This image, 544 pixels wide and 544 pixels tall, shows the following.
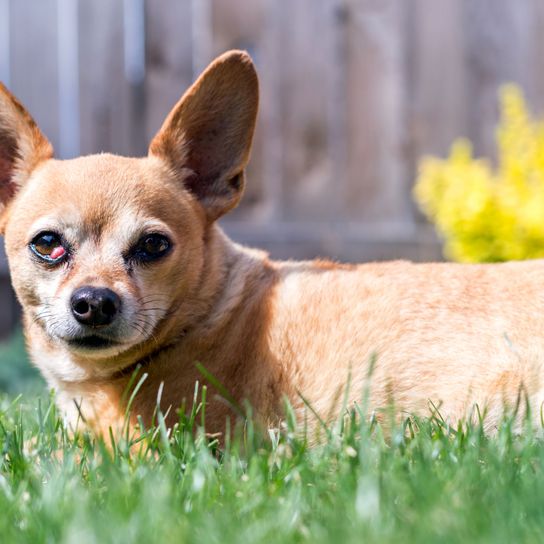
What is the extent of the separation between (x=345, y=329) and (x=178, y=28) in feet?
10.6

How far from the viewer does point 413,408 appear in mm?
2379

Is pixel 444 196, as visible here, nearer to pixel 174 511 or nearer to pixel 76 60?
pixel 76 60

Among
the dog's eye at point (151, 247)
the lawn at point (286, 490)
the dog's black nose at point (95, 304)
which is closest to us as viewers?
the lawn at point (286, 490)

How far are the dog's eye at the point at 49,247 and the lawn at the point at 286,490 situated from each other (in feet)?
1.75

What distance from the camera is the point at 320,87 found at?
5254 mm

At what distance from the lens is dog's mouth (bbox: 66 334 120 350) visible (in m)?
2.40

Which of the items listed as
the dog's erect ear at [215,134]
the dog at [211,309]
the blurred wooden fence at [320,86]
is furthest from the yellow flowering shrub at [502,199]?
the dog's erect ear at [215,134]

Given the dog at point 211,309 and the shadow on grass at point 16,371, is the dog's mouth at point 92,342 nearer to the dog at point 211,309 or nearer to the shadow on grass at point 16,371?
the dog at point 211,309

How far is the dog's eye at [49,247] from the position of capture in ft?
8.11

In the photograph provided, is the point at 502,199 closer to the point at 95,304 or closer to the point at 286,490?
the point at 95,304

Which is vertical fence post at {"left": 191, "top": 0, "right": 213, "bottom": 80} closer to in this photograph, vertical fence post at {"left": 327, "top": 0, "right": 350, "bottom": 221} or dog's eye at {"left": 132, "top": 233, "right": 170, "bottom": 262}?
vertical fence post at {"left": 327, "top": 0, "right": 350, "bottom": 221}

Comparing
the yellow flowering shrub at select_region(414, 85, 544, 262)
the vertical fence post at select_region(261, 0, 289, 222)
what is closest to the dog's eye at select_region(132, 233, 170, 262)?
the yellow flowering shrub at select_region(414, 85, 544, 262)

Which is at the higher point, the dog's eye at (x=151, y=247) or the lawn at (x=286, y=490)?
Answer: the dog's eye at (x=151, y=247)

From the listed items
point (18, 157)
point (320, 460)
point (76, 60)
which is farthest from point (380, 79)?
point (320, 460)
